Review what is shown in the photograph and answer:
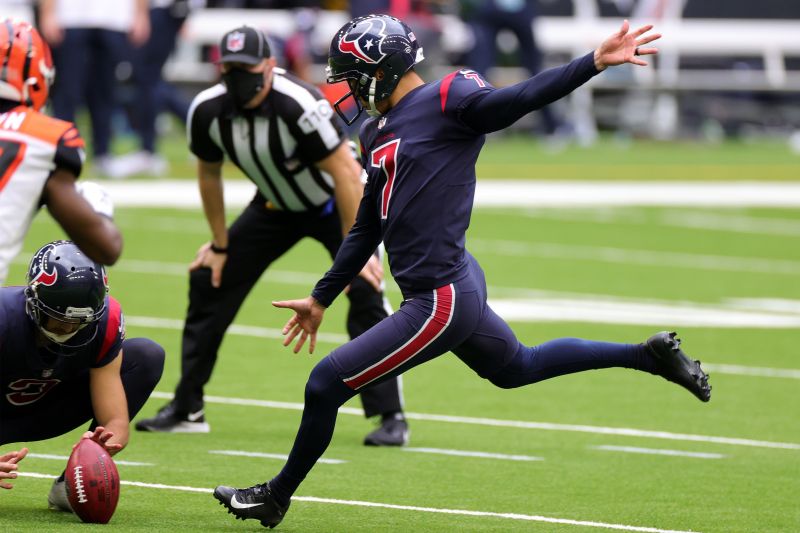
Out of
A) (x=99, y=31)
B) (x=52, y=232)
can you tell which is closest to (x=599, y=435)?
(x=52, y=232)

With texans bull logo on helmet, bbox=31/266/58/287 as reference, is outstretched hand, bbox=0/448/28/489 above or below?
below

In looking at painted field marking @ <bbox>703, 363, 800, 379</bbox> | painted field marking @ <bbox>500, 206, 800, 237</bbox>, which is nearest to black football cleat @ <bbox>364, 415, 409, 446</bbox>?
painted field marking @ <bbox>703, 363, 800, 379</bbox>

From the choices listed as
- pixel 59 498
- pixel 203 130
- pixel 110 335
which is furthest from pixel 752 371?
pixel 59 498

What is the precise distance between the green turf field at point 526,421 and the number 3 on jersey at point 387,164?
1239 mm

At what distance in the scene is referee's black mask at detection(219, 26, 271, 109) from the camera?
8.15 metres

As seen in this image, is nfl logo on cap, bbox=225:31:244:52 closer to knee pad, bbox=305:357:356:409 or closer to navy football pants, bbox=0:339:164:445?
navy football pants, bbox=0:339:164:445

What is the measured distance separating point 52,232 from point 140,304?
140 inches

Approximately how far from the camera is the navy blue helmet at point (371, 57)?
6512mm

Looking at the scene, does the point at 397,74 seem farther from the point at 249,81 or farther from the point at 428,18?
the point at 428,18

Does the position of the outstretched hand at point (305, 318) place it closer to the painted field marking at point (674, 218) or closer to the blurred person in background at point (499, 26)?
the painted field marking at point (674, 218)

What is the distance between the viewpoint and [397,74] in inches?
258

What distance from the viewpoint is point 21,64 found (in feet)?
20.3

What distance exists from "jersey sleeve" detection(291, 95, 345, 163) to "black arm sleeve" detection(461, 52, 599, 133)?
6.79 feet

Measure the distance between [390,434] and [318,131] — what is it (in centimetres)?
152
